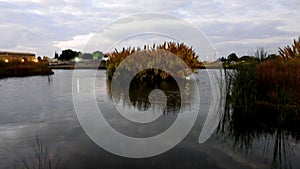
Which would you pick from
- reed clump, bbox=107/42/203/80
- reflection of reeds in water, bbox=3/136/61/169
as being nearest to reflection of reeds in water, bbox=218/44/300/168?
reflection of reeds in water, bbox=3/136/61/169

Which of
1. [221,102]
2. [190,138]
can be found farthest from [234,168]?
[221,102]

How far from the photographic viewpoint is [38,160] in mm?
3104

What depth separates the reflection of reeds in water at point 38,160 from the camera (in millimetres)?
2922

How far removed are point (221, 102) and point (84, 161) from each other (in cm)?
467

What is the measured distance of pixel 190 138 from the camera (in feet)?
13.3

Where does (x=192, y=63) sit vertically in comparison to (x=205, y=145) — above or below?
above

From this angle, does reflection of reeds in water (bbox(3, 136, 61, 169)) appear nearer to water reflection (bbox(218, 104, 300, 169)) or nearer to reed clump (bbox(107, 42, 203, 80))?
water reflection (bbox(218, 104, 300, 169))

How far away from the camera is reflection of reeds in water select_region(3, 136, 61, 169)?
292cm

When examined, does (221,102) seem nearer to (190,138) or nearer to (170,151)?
(190,138)

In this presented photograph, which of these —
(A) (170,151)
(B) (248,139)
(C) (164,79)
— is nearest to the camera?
(A) (170,151)

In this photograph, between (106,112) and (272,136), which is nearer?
(272,136)

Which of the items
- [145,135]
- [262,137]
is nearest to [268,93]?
[262,137]

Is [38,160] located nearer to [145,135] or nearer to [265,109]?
[145,135]

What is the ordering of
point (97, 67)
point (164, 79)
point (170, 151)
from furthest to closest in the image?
point (97, 67)
point (164, 79)
point (170, 151)
